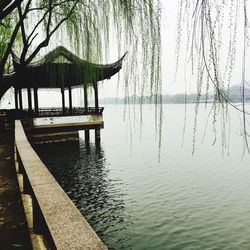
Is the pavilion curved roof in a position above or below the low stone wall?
above

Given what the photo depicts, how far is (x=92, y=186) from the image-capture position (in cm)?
1359

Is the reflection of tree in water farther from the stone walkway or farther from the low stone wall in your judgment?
the low stone wall

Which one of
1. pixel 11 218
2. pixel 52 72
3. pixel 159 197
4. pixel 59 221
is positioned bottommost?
pixel 159 197

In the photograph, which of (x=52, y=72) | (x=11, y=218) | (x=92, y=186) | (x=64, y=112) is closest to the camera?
(x=11, y=218)

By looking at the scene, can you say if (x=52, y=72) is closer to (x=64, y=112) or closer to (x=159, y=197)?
(x=159, y=197)

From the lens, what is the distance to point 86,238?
3.99 ft

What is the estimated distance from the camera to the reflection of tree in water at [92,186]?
8.89 m

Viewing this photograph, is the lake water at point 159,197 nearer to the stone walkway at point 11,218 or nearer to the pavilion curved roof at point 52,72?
the pavilion curved roof at point 52,72

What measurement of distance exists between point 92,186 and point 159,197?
11.0ft

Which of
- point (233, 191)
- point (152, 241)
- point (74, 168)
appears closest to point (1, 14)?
point (152, 241)

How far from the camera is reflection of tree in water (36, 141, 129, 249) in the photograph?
889 centimetres

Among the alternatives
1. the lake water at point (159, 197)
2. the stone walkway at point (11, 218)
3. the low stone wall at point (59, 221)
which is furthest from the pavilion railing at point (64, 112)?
the low stone wall at point (59, 221)

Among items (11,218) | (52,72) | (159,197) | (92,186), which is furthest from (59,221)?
(92,186)

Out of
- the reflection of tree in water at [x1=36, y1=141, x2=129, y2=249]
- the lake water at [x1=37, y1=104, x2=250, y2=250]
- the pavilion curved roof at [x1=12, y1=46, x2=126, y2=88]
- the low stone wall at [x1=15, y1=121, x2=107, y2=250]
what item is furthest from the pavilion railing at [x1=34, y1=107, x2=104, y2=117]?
the low stone wall at [x1=15, y1=121, x2=107, y2=250]
